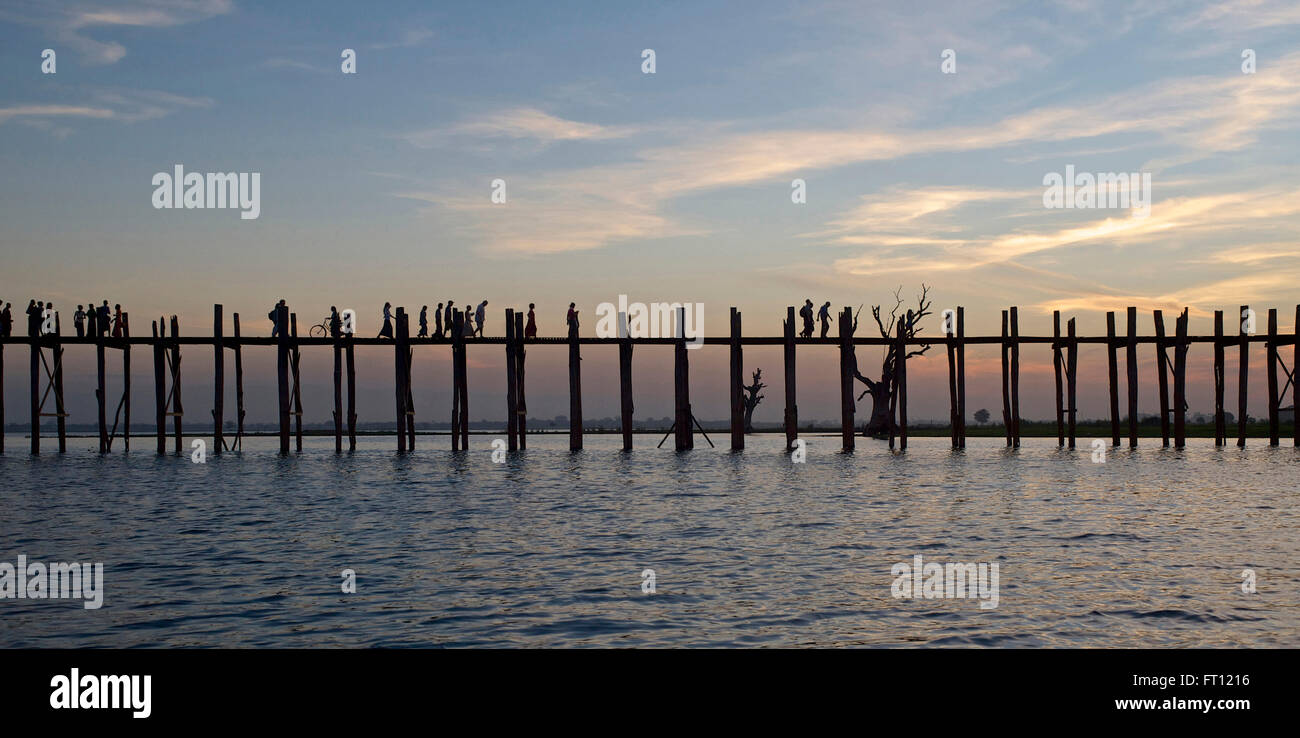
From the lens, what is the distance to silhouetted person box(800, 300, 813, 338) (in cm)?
3847

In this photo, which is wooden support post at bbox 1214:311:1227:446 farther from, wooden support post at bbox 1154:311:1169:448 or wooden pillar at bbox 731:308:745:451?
wooden pillar at bbox 731:308:745:451

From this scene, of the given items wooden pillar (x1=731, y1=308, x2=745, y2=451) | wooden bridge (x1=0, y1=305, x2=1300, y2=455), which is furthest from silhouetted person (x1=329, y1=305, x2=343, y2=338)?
wooden pillar (x1=731, y1=308, x2=745, y2=451)

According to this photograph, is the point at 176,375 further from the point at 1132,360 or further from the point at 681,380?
the point at 1132,360

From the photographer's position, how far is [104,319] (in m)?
39.1

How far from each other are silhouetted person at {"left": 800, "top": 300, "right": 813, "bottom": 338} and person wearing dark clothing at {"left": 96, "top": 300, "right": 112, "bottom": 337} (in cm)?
2598

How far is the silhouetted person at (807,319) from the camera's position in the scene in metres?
38.5

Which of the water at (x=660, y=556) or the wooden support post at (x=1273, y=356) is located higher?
the wooden support post at (x=1273, y=356)

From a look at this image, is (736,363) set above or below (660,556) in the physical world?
above

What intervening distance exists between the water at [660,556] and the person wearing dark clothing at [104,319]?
30.5ft

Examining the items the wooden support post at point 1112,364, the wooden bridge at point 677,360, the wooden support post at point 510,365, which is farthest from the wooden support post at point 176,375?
the wooden support post at point 1112,364

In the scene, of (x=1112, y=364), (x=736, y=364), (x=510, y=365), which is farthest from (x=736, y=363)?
(x=1112, y=364)

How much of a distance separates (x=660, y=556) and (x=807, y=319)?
2411 centimetres

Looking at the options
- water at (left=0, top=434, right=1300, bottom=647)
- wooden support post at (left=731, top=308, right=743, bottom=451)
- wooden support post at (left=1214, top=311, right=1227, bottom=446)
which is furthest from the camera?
wooden support post at (left=1214, top=311, right=1227, bottom=446)

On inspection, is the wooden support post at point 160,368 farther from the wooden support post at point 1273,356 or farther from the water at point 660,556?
the wooden support post at point 1273,356
